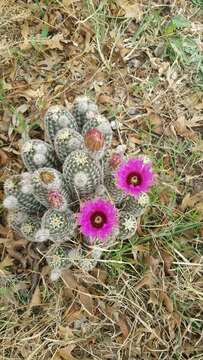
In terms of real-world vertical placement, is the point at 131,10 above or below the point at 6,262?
above

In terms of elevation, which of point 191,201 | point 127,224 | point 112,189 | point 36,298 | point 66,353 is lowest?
point 66,353

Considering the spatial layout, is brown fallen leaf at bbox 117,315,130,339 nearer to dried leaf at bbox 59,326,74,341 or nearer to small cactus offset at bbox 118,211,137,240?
dried leaf at bbox 59,326,74,341

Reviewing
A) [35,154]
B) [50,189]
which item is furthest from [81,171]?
[35,154]

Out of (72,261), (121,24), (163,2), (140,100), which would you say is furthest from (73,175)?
(163,2)

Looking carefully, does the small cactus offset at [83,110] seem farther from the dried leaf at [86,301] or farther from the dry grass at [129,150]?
the dried leaf at [86,301]

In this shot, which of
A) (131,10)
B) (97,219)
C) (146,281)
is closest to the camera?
(97,219)

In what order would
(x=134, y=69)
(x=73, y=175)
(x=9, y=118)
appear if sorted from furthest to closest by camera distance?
(x=134, y=69) → (x=9, y=118) → (x=73, y=175)

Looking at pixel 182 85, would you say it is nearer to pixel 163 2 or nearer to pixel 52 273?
pixel 163 2

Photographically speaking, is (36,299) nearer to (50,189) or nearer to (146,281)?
(146,281)
